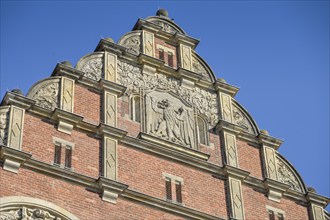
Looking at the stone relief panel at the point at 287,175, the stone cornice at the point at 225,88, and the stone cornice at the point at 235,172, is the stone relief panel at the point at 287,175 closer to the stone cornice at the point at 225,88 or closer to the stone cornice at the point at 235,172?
the stone cornice at the point at 235,172

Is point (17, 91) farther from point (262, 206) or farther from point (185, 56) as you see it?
point (262, 206)

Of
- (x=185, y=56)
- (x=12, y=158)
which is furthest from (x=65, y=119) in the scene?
(x=185, y=56)

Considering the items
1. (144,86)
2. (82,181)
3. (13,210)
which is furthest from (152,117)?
(13,210)

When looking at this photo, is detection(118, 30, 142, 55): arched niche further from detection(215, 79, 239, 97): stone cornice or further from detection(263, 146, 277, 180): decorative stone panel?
detection(263, 146, 277, 180): decorative stone panel

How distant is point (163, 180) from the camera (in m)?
21.4

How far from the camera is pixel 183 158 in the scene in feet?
71.8

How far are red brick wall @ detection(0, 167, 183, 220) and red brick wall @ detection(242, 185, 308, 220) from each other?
2.31 m

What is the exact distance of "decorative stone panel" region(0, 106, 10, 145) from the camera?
66.3 feet

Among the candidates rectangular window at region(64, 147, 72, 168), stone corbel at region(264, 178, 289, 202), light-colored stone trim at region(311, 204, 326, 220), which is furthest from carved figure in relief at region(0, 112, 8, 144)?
light-colored stone trim at region(311, 204, 326, 220)

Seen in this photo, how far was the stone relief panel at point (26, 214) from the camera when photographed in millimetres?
19141

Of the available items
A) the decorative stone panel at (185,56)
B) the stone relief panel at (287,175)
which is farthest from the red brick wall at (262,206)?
the decorative stone panel at (185,56)

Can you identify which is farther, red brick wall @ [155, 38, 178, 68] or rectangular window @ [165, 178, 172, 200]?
red brick wall @ [155, 38, 178, 68]

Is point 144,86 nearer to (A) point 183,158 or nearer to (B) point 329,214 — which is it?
(A) point 183,158

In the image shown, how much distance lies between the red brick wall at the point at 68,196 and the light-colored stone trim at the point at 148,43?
4.25m
